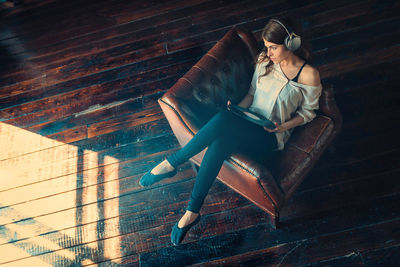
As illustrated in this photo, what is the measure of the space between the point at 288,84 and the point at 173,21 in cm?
200

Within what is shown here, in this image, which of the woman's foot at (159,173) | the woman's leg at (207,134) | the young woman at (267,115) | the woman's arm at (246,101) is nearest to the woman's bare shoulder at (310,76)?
the young woman at (267,115)

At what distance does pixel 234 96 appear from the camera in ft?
6.39

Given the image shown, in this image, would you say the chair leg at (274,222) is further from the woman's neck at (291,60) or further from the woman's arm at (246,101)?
the woman's neck at (291,60)

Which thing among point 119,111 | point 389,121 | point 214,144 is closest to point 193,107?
point 214,144

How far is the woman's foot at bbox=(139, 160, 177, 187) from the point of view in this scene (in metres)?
2.03

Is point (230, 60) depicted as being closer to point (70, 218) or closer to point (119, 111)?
point (119, 111)

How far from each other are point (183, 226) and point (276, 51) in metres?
1.24

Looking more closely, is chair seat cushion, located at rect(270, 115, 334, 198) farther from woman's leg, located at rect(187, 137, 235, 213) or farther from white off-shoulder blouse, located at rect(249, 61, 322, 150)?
woman's leg, located at rect(187, 137, 235, 213)

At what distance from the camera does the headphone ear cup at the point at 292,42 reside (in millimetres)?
1521

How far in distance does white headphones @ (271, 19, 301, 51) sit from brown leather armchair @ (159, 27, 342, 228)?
39 cm

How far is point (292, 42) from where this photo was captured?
5.02ft

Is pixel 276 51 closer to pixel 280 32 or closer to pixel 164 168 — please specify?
pixel 280 32

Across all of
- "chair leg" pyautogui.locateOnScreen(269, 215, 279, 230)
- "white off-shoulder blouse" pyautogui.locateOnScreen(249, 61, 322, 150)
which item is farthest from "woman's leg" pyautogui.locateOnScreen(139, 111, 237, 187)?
"chair leg" pyautogui.locateOnScreen(269, 215, 279, 230)

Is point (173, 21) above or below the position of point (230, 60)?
below
